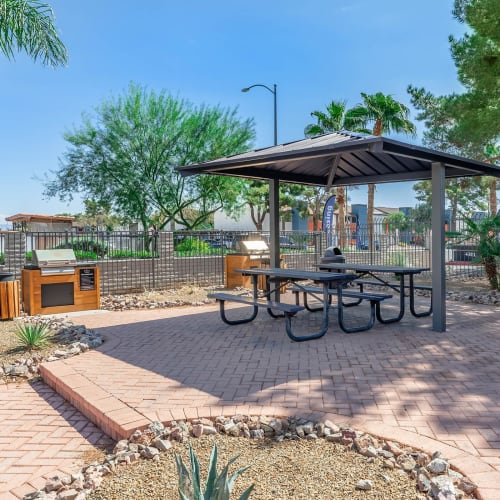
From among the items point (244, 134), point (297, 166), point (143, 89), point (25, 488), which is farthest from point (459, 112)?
point (25, 488)

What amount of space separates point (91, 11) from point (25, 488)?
13.1 meters

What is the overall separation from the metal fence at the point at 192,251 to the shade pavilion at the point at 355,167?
4.09m

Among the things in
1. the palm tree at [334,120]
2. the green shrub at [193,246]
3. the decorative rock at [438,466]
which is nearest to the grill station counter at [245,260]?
the green shrub at [193,246]

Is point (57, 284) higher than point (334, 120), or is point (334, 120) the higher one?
point (334, 120)

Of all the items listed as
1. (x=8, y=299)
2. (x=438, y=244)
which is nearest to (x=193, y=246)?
(x=8, y=299)

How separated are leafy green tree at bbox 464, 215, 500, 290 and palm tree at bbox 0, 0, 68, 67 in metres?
9.95

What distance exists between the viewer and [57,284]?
8078mm

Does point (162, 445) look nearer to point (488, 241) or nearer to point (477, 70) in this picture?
point (488, 241)

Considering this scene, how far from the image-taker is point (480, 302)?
8906 millimetres

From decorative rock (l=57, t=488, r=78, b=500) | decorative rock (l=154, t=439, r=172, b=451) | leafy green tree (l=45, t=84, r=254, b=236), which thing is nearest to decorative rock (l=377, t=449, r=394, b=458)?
decorative rock (l=154, t=439, r=172, b=451)

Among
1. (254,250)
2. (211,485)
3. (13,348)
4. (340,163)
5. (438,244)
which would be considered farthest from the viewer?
(254,250)

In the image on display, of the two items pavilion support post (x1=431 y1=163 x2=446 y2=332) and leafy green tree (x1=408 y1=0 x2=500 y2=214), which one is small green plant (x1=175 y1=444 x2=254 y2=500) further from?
leafy green tree (x1=408 y1=0 x2=500 y2=214)

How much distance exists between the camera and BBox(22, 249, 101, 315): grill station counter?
788cm

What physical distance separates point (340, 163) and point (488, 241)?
15.4 feet
